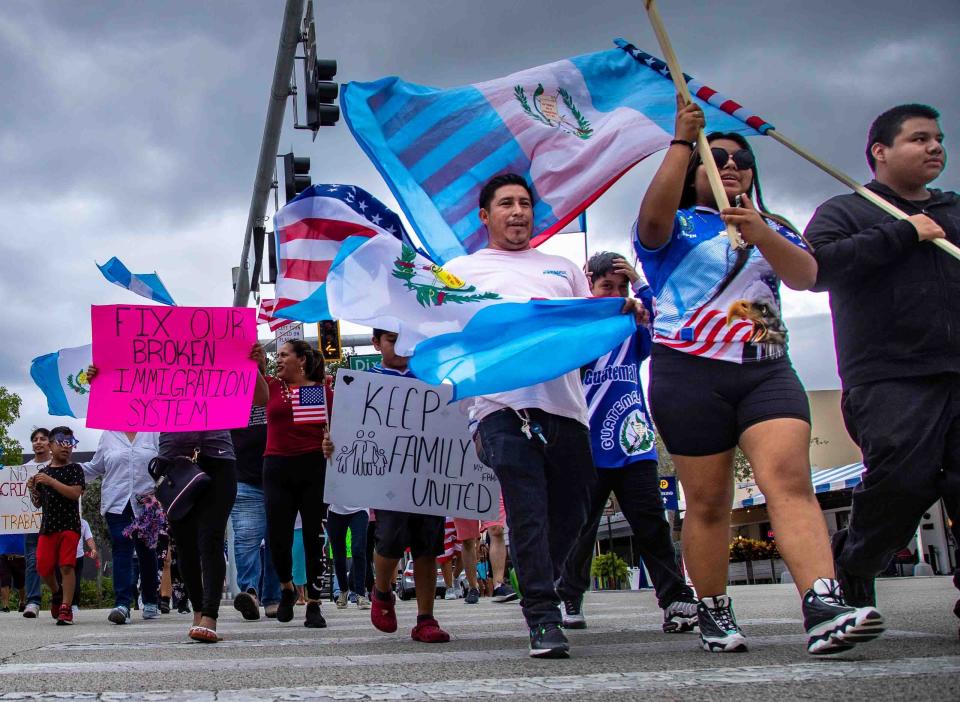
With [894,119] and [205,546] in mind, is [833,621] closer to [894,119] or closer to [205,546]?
[894,119]

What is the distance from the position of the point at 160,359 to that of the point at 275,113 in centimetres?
551

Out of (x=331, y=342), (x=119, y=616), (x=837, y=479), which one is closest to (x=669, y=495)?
(x=837, y=479)

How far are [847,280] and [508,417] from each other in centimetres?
147

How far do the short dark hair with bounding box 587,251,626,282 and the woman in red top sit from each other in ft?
8.22

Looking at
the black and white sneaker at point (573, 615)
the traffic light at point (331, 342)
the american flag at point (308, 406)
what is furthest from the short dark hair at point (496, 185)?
the traffic light at point (331, 342)

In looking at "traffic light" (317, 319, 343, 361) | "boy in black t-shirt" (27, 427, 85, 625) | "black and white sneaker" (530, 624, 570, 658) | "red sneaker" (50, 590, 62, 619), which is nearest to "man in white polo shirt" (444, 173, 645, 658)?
"black and white sneaker" (530, 624, 570, 658)

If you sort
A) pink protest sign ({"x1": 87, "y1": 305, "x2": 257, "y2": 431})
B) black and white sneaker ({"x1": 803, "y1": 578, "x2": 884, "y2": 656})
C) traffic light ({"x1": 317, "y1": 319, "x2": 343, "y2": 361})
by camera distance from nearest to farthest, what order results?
black and white sneaker ({"x1": 803, "y1": 578, "x2": 884, "y2": 656}), pink protest sign ({"x1": 87, "y1": 305, "x2": 257, "y2": 431}), traffic light ({"x1": 317, "y1": 319, "x2": 343, "y2": 361})

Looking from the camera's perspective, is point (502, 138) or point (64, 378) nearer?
point (502, 138)

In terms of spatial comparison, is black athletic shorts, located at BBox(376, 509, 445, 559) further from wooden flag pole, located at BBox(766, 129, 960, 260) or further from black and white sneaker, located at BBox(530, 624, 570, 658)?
wooden flag pole, located at BBox(766, 129, 960, 260)

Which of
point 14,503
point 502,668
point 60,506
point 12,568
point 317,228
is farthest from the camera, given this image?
point 12,568

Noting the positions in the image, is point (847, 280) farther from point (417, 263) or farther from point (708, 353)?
point (417, 263)

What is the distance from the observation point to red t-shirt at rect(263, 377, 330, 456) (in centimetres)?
809

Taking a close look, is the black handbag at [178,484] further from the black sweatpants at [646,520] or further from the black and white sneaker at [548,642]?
the black and white sneaker at [548,642]

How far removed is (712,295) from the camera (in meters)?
4.36
